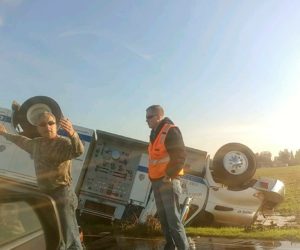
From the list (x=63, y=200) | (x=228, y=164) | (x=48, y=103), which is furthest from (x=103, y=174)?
(x=63, y=200)

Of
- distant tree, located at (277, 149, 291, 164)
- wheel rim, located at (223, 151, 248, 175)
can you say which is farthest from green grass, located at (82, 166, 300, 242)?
distant tree, located at (277, 149, 291, 164)

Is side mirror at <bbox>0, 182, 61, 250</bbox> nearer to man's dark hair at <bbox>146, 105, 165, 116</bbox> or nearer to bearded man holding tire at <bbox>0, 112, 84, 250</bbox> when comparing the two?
bearded man holding tire at <bbox>0, 112, 84, 250</bbox>

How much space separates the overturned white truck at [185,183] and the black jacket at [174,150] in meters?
4.48

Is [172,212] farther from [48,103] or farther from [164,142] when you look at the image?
[48,103]

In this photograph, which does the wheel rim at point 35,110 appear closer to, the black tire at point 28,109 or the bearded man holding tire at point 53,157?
the black tire at point 28,109

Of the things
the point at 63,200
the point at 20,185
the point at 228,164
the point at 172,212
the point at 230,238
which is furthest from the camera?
the point at 228,164

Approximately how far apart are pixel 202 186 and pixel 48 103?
12.3 feet

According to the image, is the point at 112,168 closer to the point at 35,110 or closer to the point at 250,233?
the point at 35,110

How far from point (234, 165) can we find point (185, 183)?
1195mm

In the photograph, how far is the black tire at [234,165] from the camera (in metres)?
10.8

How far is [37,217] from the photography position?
2.30 m

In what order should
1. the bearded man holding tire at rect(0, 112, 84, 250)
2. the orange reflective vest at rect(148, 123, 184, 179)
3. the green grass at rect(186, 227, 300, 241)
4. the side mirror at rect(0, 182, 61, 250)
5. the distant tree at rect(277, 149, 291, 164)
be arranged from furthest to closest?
1. the distant tree at rect(277, 149, 291, 164)
2. the green grass at rect(186, 227, 300, 241)
3. the orange reflective vest at rect(148, 123, 184, 179)
4. the bearded man holding tire at rect(0, 112, 84, 250)
5. the side mirror at rect(0, 182, 61, 250)

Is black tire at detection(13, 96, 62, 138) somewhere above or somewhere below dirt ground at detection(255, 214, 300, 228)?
above

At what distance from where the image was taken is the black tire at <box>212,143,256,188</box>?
1081cm
